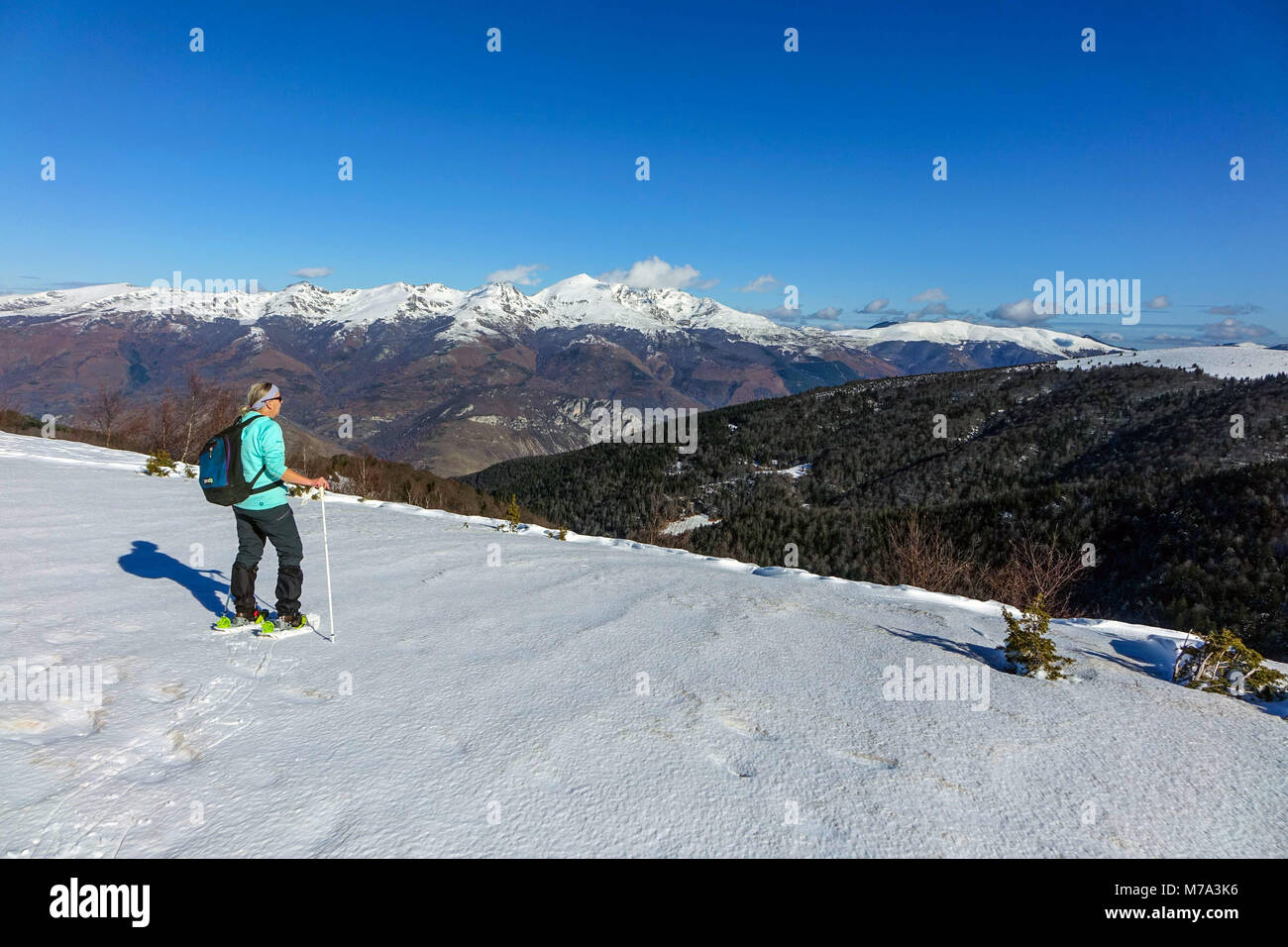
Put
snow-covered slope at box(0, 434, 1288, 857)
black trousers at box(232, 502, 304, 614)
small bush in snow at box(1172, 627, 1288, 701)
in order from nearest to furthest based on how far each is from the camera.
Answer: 1. snow-covered slope at box(0, 434, 1288, 857)
2. small bush in snow at box(1172, 627, 1288, 701)
3. black trousers at box(232, 502, 304, 614)

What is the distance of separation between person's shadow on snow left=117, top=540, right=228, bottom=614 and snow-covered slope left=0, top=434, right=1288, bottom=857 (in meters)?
0.08

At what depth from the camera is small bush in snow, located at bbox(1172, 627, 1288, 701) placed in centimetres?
473

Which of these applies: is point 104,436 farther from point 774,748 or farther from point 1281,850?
point 1281,850

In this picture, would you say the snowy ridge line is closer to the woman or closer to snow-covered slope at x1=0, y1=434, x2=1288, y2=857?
snow-covered slope at x1=0, y1=434, x2=1288, y2=857

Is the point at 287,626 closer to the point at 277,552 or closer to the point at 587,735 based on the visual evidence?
the point at 277,552

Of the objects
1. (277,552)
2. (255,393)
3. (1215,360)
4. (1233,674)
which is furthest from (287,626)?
(1215,360)

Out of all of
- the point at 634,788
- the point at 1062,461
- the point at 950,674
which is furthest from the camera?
the point at 1062,461

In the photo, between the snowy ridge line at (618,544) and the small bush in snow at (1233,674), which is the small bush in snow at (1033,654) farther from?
the snowy ridge line at (618,544)

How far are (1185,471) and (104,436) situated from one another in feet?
222

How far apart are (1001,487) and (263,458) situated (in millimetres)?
70761

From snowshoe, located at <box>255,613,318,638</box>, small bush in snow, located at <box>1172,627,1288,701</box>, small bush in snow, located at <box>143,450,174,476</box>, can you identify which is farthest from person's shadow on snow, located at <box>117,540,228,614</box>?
small bush in snow, located at <box>1172,627,1288,701</box>
